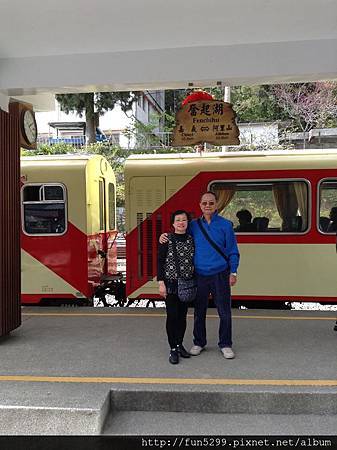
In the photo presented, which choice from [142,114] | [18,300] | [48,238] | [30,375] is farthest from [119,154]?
[30,375]

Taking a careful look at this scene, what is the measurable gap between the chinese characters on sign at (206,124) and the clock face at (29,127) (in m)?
1.86

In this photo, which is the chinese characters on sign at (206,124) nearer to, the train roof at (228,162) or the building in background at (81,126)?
the train roof at (228,162)

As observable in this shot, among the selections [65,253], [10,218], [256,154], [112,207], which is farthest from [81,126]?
[10,218]

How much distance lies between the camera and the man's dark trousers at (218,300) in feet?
15.5

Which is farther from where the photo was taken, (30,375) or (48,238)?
(48,238)

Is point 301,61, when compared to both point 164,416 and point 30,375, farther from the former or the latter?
point 30,375

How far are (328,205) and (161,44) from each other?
328 cm

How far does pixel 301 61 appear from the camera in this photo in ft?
16.1

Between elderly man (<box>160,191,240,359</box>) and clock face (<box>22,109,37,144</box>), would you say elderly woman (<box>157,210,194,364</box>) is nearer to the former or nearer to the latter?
elderly man (<box>160,191,240,359</box>)

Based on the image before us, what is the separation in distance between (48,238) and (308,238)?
379 centimetres

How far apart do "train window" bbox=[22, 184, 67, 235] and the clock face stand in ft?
3.77

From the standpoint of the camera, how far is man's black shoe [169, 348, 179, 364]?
4586 millimetres

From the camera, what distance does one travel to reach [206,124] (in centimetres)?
580

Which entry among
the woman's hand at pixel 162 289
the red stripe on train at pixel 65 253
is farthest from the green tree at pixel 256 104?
the woman's hand at pixel 162 289
